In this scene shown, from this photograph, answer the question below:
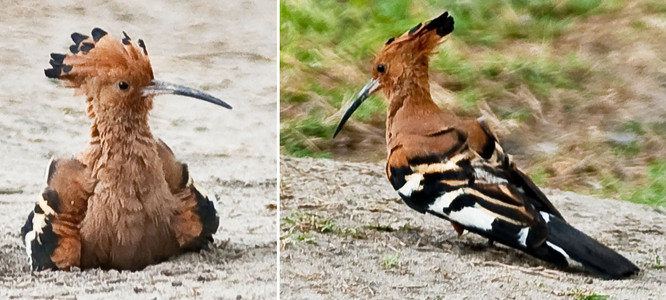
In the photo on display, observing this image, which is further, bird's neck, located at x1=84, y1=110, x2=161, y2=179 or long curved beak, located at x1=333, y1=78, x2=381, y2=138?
long curved beak, located at x1=333, y1=78, x2=381, y2=138

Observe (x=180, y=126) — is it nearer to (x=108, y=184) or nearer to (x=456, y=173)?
(x=108, y=184)

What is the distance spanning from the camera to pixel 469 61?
2400 mm

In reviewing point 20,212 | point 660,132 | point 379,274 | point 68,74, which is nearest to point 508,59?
point 660,132

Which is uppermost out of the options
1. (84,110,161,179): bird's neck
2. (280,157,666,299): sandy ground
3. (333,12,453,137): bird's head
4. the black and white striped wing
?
(333,12,453,137): bird's head

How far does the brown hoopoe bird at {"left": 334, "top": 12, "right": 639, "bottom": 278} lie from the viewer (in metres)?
2.32

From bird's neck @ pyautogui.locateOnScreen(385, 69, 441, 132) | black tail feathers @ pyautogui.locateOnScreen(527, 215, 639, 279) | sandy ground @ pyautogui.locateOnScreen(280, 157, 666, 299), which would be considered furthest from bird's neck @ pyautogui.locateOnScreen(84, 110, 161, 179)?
black tail feathers @ pyautogui.locateOnScreen(527, 215, 639, 279)

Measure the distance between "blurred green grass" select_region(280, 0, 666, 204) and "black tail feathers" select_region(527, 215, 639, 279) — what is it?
0.14 metres

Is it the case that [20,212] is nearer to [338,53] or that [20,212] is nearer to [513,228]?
[338,53]

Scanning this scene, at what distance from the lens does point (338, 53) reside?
2422 millimetres

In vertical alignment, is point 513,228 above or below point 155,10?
below

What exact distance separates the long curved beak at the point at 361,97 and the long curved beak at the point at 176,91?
0.28 metres

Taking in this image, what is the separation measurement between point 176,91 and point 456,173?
0.69 meters

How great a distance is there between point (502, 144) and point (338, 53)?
0.45 metres

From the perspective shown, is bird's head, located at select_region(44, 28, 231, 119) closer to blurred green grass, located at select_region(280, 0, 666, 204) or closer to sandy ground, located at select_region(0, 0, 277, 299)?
sandy ground, located at select_region(0, 0, 277, 299)
